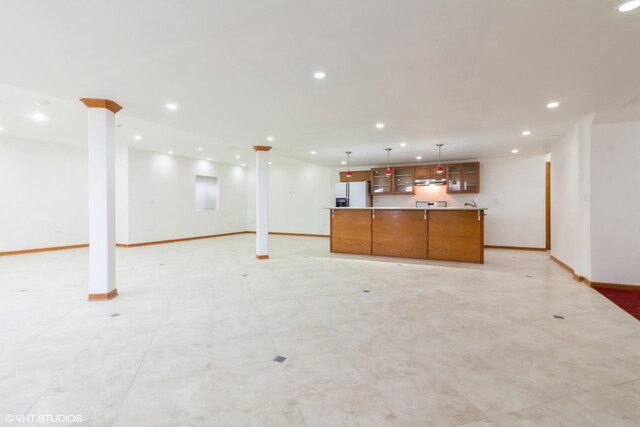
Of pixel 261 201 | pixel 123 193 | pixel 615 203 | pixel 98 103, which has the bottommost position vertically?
pixel 615 203

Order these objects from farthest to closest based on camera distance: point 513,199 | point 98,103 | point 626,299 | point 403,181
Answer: point 403,181, point 513,199, point 626,299, point 98,103

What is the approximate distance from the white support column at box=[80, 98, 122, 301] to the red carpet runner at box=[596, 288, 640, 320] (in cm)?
665

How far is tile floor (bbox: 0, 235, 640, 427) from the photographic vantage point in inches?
75.4

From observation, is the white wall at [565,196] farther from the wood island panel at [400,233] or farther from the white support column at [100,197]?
the white support column at [100,197]

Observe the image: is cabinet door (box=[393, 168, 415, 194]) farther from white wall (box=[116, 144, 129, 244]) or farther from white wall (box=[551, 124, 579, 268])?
white wall (box=[116, 144, 129, 244])

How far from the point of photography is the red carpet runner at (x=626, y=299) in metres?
3.79

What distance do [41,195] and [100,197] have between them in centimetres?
601

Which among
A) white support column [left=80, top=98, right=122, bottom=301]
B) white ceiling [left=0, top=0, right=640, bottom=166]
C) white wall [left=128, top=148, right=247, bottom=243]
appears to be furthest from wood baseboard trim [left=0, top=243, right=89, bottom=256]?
white support column [left=80, top=98, right=122, bottom=301]

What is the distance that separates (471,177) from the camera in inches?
364

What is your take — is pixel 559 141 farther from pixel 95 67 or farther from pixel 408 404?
pixel 95 67

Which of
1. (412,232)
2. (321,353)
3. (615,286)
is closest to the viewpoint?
(321,353)

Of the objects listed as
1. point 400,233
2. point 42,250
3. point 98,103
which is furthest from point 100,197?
point 42,250

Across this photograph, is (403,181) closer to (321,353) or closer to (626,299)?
(626,299)

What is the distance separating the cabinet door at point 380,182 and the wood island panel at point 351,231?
2.68 m
